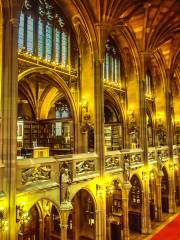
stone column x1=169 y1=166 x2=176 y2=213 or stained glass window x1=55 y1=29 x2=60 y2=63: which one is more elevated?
stained glass window x1=55 y1=29 x2=60 y2=63

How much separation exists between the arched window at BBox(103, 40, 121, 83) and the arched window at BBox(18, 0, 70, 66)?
3.85 metres

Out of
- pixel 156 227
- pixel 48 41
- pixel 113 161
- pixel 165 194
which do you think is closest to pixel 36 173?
pixel 113 161

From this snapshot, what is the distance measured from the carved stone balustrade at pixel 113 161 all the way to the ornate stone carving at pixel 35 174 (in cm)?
444

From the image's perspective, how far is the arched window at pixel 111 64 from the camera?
17.3 m

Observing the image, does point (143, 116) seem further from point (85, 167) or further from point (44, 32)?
point (44, 32)

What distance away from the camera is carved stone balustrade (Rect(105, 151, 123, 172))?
13.8 m

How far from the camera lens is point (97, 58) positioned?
14.0 metres

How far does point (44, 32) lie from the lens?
12.8 m

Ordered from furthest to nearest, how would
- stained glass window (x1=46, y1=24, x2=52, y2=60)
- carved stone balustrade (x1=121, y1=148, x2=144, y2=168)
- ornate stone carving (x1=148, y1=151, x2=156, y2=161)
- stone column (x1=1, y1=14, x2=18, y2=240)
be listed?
ornate stone carving (x1=148, y1=151, x2=156, y2=161)
carved stone balustrade (x1=121, y1=148, x2=144, y2=168)
stained glass window (x1=46, y1=24, x2=52, y2=60)
stone column (x1=1, y1=14, x2=18, y2=240)

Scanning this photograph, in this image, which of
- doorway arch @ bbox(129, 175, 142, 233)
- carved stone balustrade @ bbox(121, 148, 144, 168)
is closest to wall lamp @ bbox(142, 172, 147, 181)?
doorway arch @ bbox(129, 175, 142, 233)

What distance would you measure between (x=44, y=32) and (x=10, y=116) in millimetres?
5853

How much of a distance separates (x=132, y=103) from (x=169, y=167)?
733 centimetres

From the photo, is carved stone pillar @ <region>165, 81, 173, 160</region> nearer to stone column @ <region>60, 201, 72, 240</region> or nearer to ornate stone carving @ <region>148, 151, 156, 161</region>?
ornate stone carving @ <region>148, 151, 156, 161</region>

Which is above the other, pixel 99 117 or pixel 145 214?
pixel 99 117
